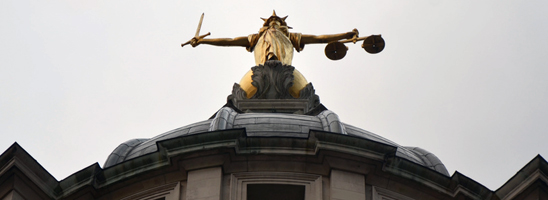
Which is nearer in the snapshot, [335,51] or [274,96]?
[274,96]

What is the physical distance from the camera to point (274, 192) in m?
45.1

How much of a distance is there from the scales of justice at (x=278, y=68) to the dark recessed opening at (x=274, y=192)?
11025 mm

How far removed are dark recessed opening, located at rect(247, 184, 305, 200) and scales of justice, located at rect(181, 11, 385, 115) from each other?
11.0 m

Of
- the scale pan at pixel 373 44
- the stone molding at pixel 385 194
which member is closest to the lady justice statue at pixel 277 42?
the scale pan at pixel 373 44

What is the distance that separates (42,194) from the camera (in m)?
44.8

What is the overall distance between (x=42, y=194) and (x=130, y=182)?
109 inches

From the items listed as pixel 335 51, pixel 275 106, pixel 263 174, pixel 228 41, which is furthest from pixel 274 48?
pixel 263 174

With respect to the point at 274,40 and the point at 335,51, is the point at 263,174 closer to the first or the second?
the point at 335,51

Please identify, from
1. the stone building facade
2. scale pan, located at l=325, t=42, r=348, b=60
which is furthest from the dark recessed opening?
scale pan, located at l=325, t=42, r=348, b=60

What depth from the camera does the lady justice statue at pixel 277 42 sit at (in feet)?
190

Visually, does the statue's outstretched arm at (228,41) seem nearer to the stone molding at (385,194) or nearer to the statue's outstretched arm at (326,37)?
the statue's outstretched arm at (326,37)

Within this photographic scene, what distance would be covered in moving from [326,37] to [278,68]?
3.63 metres

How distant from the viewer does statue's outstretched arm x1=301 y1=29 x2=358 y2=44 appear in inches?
2332

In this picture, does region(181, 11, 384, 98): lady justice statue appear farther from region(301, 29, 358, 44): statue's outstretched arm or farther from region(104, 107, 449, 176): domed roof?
region(104, 107, 449, 176): domed roof
